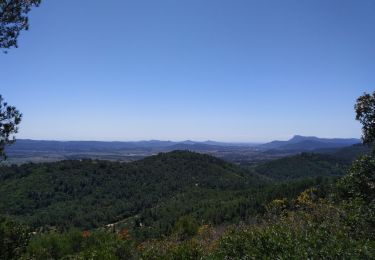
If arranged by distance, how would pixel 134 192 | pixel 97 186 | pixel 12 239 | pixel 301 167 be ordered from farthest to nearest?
pixel 301 167 < pixel 97 186 < pixel 134 192 < pixel 12 239

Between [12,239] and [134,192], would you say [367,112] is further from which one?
[134,192]

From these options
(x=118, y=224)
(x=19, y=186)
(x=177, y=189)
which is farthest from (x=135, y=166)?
(x=118, y=224)

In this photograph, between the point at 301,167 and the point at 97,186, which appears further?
the point at 301,167

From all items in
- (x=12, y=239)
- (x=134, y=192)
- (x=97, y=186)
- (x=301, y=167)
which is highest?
(x=12, y=239)

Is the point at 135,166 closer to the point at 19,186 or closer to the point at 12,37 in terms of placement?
the point at 19,186

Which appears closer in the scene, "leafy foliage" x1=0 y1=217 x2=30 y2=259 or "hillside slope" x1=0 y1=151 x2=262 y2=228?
"leafy foliage" x1=0 y1=217 x2=30 y2=259

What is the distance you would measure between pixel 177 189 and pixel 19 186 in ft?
131

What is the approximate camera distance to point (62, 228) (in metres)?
68.0

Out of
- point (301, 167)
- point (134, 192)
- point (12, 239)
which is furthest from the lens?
point (301, 167)

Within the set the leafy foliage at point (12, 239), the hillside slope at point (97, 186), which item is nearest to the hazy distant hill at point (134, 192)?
the hillside slope at point (97, 186)

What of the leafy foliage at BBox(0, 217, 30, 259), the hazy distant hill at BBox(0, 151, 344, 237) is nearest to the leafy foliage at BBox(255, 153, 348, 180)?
the hazy distant hill at BBox(0, 151, 344, 237)

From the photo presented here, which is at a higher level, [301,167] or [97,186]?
[301,167]

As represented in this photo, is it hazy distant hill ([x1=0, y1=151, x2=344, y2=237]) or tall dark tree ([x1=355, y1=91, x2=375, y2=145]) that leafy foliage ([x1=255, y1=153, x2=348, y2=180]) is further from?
tall dark tree ([x1=355, y1=91, x2=375, y2=145])

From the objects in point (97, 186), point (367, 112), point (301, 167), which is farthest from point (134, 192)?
point (301, 167)
